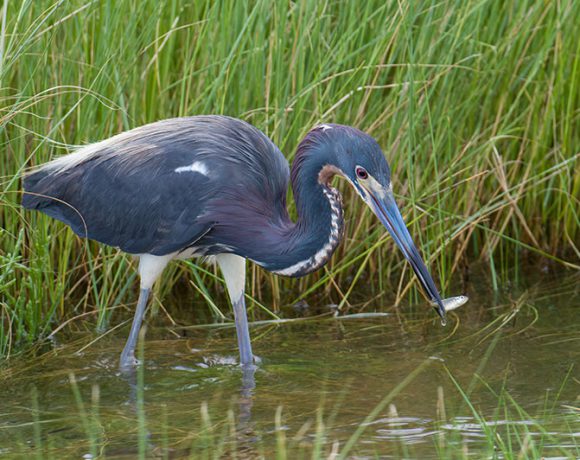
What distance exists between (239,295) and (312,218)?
1.94 feet

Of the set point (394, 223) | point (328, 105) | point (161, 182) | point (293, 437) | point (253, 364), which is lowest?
point (293, 437)

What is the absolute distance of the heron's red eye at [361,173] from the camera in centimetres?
405

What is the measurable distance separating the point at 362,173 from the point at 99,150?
128cm

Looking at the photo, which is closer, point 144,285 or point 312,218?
point 312,218

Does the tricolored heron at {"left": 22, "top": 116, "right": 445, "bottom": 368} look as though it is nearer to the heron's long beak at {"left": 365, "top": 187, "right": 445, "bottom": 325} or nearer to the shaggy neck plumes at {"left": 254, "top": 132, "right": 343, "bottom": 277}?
the shaggy neck plumes at {"left": 254, "top": 132, "right": 343, "bottom": 277}

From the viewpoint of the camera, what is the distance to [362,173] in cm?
407

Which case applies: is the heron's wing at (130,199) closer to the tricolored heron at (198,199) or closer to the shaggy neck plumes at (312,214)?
the tricolored heron at (198,199)

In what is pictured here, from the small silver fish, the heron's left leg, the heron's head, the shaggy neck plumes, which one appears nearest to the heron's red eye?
the heron's head

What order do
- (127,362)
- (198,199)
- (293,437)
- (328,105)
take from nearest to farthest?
(293,437) < (198,199) < (127,362) < (328,105)

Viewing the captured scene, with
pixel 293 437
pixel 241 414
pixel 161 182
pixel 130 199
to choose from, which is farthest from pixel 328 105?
pixel 293 437

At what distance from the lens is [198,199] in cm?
452

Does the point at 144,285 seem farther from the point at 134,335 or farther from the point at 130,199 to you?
the point at 130,199

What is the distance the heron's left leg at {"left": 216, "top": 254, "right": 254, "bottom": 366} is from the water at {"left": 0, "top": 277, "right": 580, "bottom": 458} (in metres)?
0.09

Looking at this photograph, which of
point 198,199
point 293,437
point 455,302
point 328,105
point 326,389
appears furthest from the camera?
point 328,105
